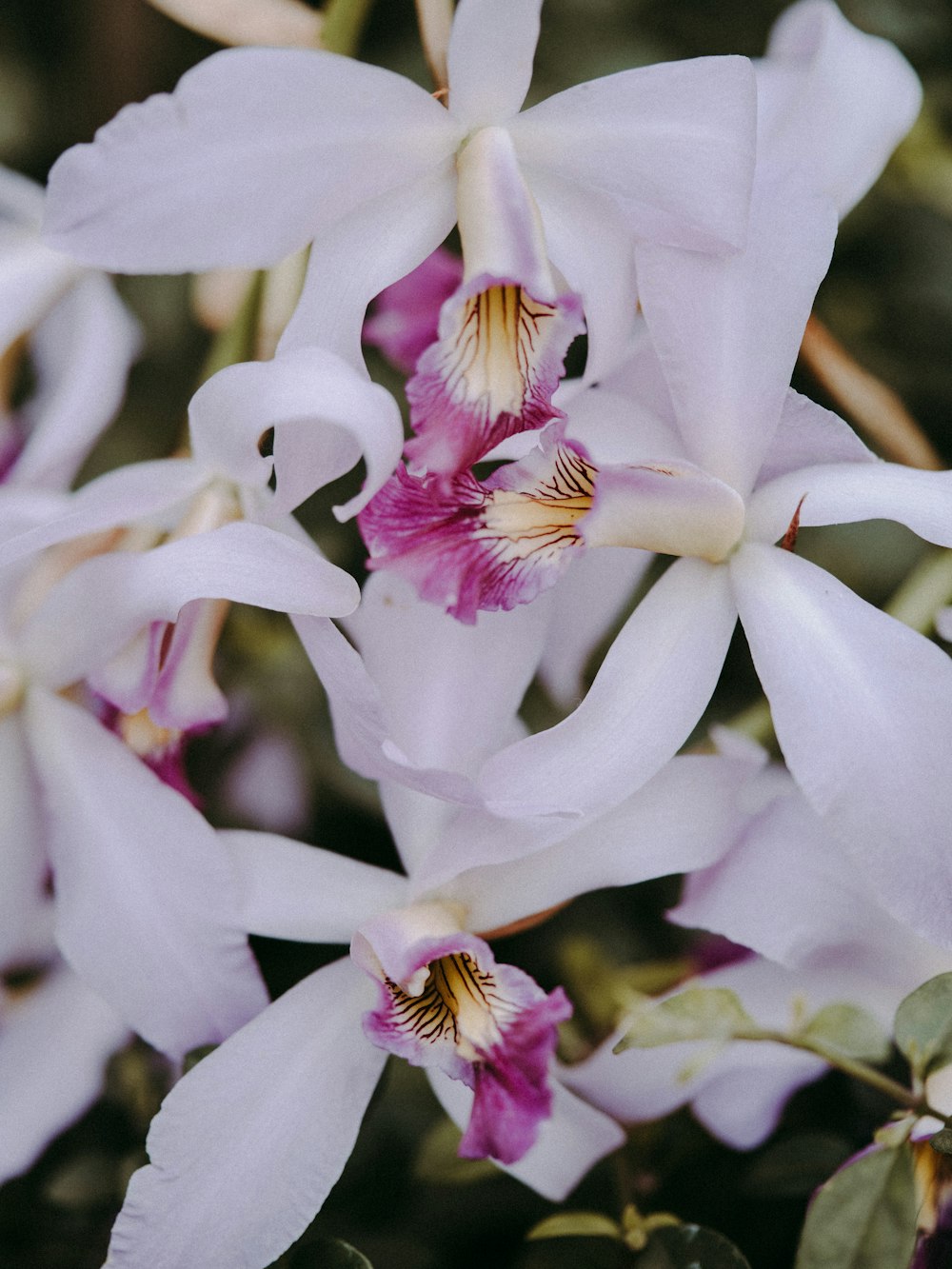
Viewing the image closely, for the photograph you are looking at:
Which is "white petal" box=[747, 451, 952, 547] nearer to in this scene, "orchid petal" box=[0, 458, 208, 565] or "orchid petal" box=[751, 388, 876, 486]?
"orchid petal" box=[751, 388, 876, 486]

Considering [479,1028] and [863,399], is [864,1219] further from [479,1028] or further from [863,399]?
[863,399]

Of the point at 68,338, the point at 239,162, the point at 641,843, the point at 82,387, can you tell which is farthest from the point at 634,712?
the point at 68,338

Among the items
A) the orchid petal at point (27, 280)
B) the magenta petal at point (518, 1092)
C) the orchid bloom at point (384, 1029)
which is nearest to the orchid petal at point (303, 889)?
the orchid bloom at point (384, 1029)

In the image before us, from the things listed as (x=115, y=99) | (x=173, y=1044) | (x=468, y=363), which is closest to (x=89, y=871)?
(x=173, y=1044)

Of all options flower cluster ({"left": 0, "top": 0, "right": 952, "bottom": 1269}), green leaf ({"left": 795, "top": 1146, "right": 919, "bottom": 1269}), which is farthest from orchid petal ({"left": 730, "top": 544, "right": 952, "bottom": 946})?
green leaf ({"left": 795, "top": 1146, "right": 919, "bottom": 1269})

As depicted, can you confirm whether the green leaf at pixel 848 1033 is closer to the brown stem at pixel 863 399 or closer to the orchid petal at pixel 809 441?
the orchid petal at pixel 809 441

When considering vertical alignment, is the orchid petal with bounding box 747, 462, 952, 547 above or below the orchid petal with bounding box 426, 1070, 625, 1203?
above

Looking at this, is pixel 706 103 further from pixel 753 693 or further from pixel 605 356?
pixel 753 693

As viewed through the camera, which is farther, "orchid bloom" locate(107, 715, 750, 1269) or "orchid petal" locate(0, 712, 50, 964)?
"orchid petal" locate(0, 712, 50, 964)
